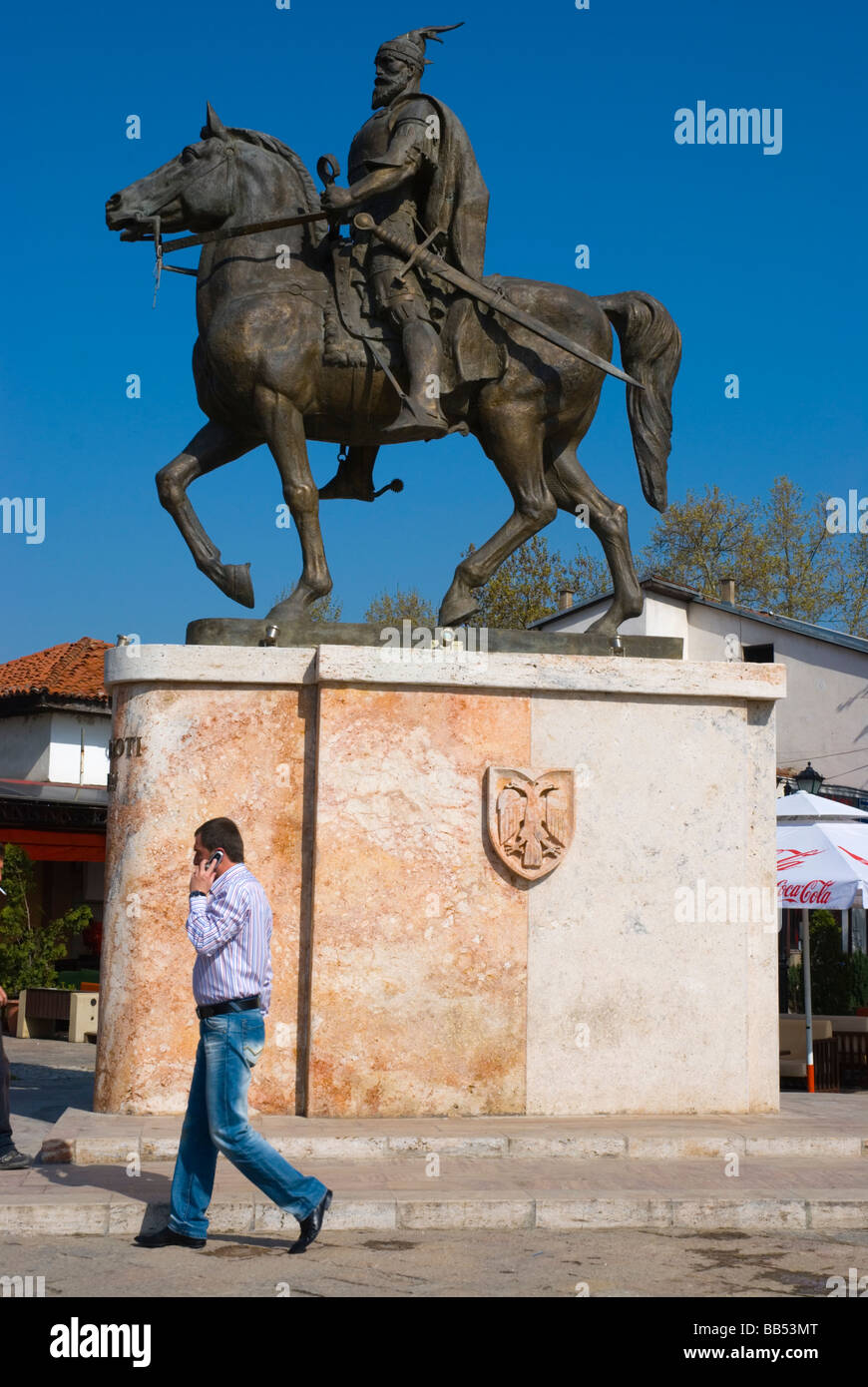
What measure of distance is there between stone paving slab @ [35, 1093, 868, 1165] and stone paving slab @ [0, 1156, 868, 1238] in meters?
0.14

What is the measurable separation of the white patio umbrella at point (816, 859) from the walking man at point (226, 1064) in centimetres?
597

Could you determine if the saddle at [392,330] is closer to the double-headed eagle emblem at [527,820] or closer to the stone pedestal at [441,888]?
the stone pedestal at [441,888]

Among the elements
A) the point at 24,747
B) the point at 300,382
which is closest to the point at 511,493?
the point at 300,382

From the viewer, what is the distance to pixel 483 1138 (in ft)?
26.1

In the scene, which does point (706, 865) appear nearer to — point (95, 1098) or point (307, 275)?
point (95, 1098)

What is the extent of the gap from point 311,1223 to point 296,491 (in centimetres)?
478

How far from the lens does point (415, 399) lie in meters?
9.23

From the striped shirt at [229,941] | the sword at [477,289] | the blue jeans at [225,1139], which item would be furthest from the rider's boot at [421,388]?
the blue jeans at [225,1139]

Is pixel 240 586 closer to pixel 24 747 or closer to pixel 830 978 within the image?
pixel 830 978

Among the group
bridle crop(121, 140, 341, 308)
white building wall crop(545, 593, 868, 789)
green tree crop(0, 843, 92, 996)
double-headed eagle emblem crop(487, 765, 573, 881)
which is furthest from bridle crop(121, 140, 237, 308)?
white building wall crop(545, 593, 868, 789)

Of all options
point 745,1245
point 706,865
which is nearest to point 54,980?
point 706,865

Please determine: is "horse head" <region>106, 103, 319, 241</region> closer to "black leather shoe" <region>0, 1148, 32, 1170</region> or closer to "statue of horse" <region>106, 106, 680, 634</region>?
"statue of horse" <region>106, 106, 680, 634</region>

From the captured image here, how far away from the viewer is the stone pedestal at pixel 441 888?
8.63 meters

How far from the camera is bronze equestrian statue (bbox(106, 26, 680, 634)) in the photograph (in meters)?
9.36
